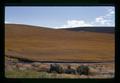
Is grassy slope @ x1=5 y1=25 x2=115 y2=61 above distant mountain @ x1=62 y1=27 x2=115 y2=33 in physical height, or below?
below

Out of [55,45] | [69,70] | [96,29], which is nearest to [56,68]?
[69,70]

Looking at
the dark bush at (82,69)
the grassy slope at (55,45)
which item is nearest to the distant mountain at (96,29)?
the grassy slope at (55,45)

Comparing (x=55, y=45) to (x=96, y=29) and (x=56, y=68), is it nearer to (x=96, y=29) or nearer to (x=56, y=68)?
(x=56, y=68)

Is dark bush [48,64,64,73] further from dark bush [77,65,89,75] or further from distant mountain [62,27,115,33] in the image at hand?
distant mountain [62,27,115,33]

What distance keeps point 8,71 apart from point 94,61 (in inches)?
35.6

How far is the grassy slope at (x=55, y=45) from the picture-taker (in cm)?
350

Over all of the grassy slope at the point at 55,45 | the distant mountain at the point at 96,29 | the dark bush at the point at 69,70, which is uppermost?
the distant mountain at the point at 96,29

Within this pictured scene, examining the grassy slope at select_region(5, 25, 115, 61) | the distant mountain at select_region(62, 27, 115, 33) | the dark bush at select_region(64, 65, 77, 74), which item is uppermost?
the distant mountain at select_region(62, 27, 115, 33)

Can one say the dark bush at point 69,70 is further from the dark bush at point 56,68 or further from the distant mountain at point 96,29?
the distant mountain at point 96,29

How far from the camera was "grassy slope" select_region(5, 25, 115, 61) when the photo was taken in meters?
3.50

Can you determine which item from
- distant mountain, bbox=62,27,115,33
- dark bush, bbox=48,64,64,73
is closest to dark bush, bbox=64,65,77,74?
dark bush, bbox=48,64,64,73

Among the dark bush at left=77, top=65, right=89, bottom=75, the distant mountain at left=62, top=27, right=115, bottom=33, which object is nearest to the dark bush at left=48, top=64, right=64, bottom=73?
the dark bush at left=77, top=65, right=89, bottom=75

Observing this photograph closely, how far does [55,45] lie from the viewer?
350cm
